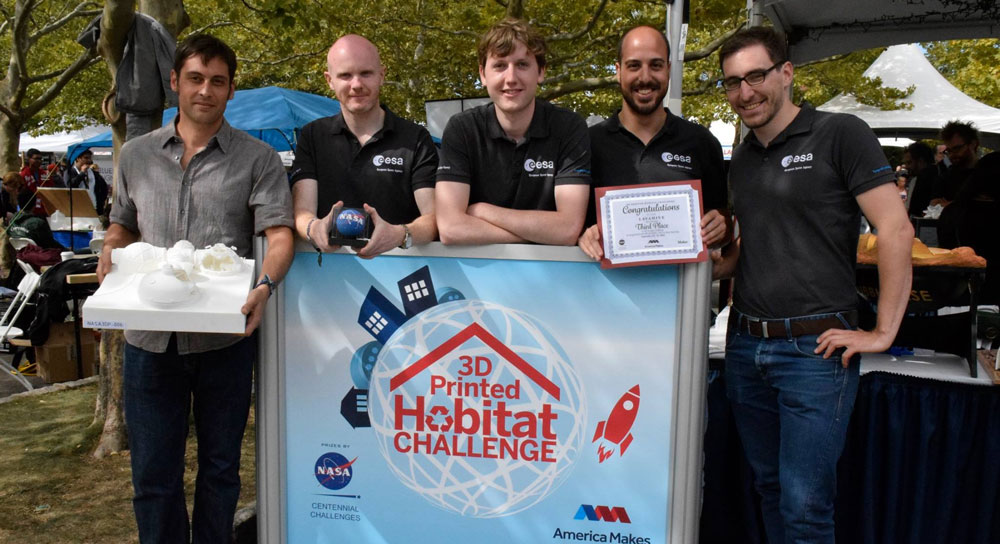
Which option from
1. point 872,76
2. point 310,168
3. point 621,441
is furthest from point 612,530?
point 872,76

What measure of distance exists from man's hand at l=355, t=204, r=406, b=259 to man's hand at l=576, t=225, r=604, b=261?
56cm

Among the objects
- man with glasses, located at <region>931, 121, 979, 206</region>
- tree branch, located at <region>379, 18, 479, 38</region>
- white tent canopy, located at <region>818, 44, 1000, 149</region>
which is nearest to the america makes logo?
man with glasses, located at <region>931, 121, 979, 206</region>

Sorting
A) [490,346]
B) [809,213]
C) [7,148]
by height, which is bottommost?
[490,346]

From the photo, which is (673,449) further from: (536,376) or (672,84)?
(672,84)

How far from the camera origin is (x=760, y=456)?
2.72 meters

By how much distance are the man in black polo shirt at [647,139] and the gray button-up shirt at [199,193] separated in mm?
1151

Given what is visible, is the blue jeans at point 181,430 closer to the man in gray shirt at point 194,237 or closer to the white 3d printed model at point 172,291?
the man in gray shirt at point 194,237

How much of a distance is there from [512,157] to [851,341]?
4.00 ft

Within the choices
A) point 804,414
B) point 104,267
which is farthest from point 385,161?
point 804,414

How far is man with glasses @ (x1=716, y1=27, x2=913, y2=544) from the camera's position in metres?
2.40

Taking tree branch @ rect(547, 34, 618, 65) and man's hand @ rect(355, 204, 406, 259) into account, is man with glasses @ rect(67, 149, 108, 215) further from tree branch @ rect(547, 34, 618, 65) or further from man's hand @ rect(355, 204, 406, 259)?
man's hand @ rect(355, 204, 406, 259)

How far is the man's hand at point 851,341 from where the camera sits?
7.88ft

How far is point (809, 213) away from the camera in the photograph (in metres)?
2.44

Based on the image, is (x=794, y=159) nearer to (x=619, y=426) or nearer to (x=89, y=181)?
(x=619, y=426)
